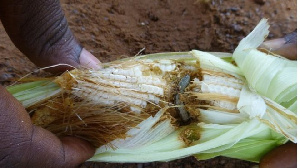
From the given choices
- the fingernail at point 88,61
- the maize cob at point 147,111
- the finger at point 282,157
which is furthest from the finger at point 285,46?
the fingernail at point 88,61

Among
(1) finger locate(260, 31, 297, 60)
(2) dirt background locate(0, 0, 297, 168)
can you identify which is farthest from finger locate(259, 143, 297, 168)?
(2) dirt background locate(0, 0, 297, 168)

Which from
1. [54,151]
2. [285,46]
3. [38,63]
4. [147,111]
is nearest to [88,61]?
[38,63]

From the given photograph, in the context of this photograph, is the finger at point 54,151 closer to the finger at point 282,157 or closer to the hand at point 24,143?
the hand at point 24,143

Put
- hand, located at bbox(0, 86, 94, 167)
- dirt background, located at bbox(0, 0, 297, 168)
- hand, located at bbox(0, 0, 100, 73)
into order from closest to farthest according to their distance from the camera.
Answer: hand, located at bbox(0, 86, 94, 167)
hand, located at bbox(0, 0, 100, 73)
dirt background, located at bbox(0, 0, 297, 168)

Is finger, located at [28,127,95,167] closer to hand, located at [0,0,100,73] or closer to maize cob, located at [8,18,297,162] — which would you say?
maize cob, located at [8,18,297,162]

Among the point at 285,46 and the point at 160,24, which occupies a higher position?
the point at 285,46

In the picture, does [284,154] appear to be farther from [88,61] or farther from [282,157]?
[88,61]

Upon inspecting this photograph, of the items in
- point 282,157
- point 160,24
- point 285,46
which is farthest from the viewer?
point 160,24
